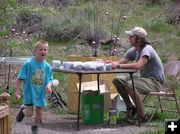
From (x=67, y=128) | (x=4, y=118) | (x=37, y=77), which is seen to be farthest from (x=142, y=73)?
(x=4, y=118)

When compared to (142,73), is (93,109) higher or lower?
lower

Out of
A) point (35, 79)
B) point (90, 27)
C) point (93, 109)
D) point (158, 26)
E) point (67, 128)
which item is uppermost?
point (158, 26)

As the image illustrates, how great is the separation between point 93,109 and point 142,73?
986mm

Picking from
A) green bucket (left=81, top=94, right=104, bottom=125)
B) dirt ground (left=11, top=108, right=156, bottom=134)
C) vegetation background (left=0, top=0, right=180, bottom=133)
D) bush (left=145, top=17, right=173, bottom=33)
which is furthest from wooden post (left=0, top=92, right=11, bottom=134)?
bush (left=145, top=17, right=173, bottom=33)

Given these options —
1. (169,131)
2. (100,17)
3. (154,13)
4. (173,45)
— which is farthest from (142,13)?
(169,131)

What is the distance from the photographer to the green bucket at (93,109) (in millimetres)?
8625

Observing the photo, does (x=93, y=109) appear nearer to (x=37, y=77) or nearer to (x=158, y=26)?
(x=37, y=77)

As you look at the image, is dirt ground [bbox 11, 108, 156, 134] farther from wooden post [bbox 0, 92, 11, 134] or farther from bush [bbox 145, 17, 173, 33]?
bush [bbox 145, 17, 173, 33]

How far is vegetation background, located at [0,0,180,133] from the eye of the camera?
1490cm

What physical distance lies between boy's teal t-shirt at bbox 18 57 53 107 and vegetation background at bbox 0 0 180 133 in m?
4.84

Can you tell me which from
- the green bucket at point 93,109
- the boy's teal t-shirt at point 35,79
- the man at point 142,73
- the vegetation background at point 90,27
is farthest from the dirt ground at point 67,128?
the vegetation background at point 90,27

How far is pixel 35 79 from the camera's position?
24.6 ft

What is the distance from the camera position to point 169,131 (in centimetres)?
334

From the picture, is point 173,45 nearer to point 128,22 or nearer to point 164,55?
point 164,55
